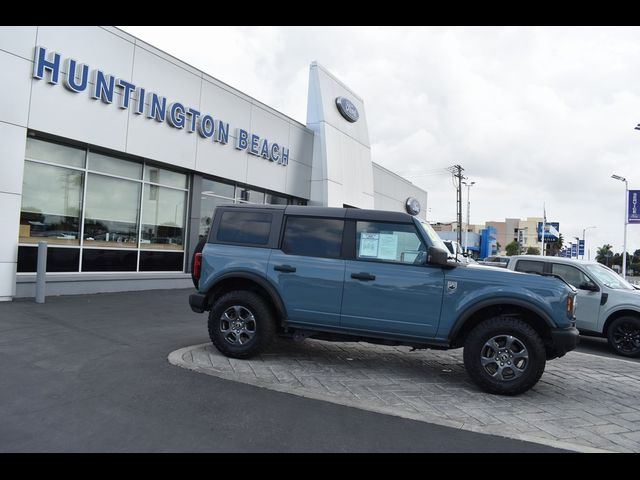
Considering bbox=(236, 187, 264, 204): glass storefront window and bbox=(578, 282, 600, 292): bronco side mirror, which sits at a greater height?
bbox=(236, 187, 264, 204): glass storefront window

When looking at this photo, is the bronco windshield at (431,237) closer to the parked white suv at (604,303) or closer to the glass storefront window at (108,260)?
the parked white suv at (604,303)

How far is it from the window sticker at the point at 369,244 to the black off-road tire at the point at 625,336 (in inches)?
212

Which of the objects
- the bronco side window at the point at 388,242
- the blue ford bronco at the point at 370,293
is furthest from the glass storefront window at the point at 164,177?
the bronco side window at the point at 388,242

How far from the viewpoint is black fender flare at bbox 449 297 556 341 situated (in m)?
4.75

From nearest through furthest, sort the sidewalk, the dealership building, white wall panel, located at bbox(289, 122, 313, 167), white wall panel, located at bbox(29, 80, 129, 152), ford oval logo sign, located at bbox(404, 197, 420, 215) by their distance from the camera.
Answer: the sidewalk → the dealership building → white wall panel, located at bbox(29, 80, 129, 152) → white wall panel, located at bbox(289, 122, 313, 167) → ford oval logo sign, located at bbox(404, 197, 420, 215)

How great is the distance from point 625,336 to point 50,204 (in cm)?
1218

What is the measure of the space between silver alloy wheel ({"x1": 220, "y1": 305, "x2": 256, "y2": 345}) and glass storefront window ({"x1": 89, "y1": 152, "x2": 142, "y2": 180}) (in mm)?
7585

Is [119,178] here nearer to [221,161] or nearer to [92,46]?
[92,46]

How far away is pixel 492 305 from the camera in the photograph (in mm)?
4867

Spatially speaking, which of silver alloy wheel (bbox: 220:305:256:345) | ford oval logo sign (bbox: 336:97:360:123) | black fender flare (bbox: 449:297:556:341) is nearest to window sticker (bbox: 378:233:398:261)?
black fender flare (bbox: 449:297:556:341)

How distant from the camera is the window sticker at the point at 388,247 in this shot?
5301mm

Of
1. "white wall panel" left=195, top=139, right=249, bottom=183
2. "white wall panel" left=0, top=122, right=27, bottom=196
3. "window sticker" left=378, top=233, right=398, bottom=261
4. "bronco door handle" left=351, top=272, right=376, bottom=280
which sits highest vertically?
"white wall panel" left=195, top=139, right=249, bottom=183

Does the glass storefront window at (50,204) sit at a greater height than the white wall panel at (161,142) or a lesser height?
lesser

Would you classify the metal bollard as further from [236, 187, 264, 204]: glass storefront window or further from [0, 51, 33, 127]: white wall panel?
[236, 187, 264, 204]: glass storefront window
